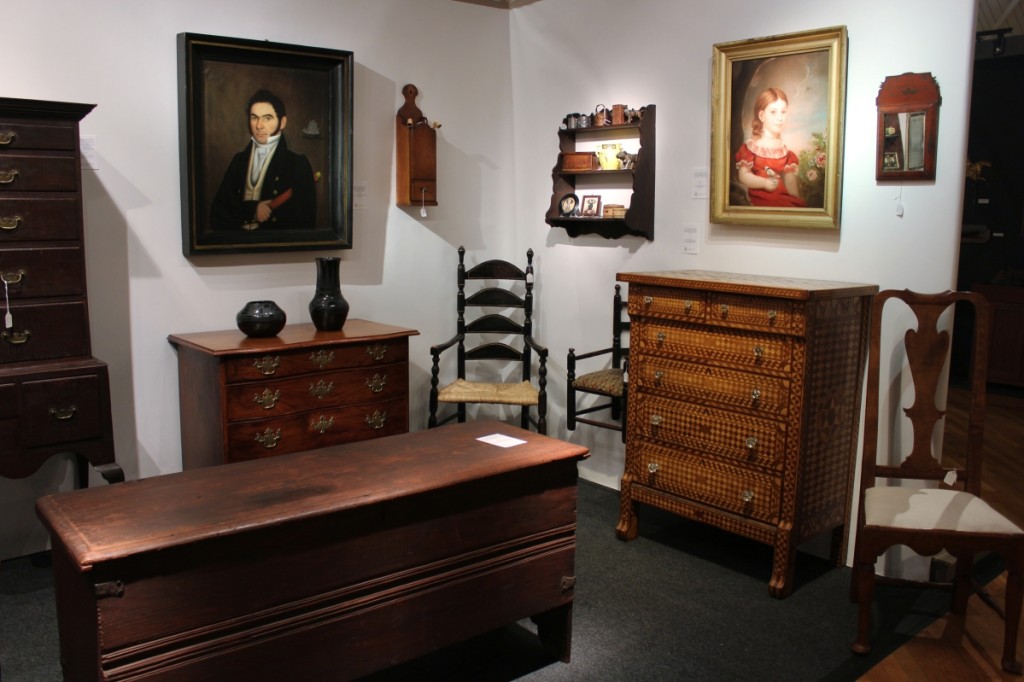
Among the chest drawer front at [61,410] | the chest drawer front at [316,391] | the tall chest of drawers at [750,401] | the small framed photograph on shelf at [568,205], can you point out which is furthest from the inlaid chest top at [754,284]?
the chest drawer front at [61,410]

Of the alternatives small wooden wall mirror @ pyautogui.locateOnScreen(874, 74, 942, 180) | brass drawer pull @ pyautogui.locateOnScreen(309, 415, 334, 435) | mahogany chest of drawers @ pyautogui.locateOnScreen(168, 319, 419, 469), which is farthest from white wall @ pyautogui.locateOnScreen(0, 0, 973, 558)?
brass drawer pull @ pyautogui.locateOnScreen(309, 415, 334, 435)

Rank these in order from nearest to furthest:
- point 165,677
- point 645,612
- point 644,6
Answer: point 165,677
point 645,612
point 644,6

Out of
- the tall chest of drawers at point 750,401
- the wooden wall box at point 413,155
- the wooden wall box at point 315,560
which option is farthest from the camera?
the wooden wall box at point 413,155

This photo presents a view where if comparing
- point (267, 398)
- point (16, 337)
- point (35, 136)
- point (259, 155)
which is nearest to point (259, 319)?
point (267, 398)

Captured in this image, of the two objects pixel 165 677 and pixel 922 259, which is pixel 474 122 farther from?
pixel 165 677

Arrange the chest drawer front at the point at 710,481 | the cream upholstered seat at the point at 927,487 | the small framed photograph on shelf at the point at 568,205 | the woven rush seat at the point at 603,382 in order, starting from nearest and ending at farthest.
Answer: the cream upholstered seat at the point at 927,487, the chest drawer front at the point at 710,481, the woven rush seat at the point at 603,382, the small framed photograph on shelf at the point at 568,205

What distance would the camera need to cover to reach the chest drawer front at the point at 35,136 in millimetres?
3467

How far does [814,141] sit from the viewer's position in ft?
13.1

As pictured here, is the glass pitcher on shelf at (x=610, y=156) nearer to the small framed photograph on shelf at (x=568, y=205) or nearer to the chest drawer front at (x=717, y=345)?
the small framed photograph on shelf at (x=568, y=205)

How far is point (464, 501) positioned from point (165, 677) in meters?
1.00

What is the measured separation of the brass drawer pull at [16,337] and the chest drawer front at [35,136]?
72cm

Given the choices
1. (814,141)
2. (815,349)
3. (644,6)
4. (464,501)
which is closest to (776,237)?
(814,141)

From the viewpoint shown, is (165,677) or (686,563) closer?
(165,677)

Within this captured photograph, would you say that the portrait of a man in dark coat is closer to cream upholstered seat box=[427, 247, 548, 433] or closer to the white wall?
the white wall
